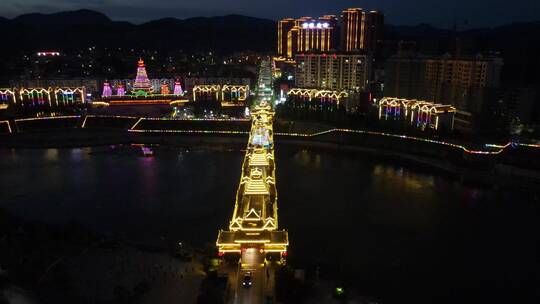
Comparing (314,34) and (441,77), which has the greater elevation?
(314,34)

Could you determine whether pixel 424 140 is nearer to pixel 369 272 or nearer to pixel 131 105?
pixel 369 272

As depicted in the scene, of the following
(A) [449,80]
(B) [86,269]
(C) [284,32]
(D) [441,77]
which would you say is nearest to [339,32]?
(C) [284,32]

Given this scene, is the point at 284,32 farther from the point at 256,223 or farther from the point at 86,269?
the point at 86,269

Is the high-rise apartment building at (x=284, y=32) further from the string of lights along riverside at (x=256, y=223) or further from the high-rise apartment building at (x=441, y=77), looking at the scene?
the string of lights along riverside at (x=256, y=223)

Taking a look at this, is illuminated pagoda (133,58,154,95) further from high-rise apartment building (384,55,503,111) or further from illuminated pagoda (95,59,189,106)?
high-rise apartment building (384,55,503,111)

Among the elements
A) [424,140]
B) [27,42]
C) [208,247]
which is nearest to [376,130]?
[424,140]
